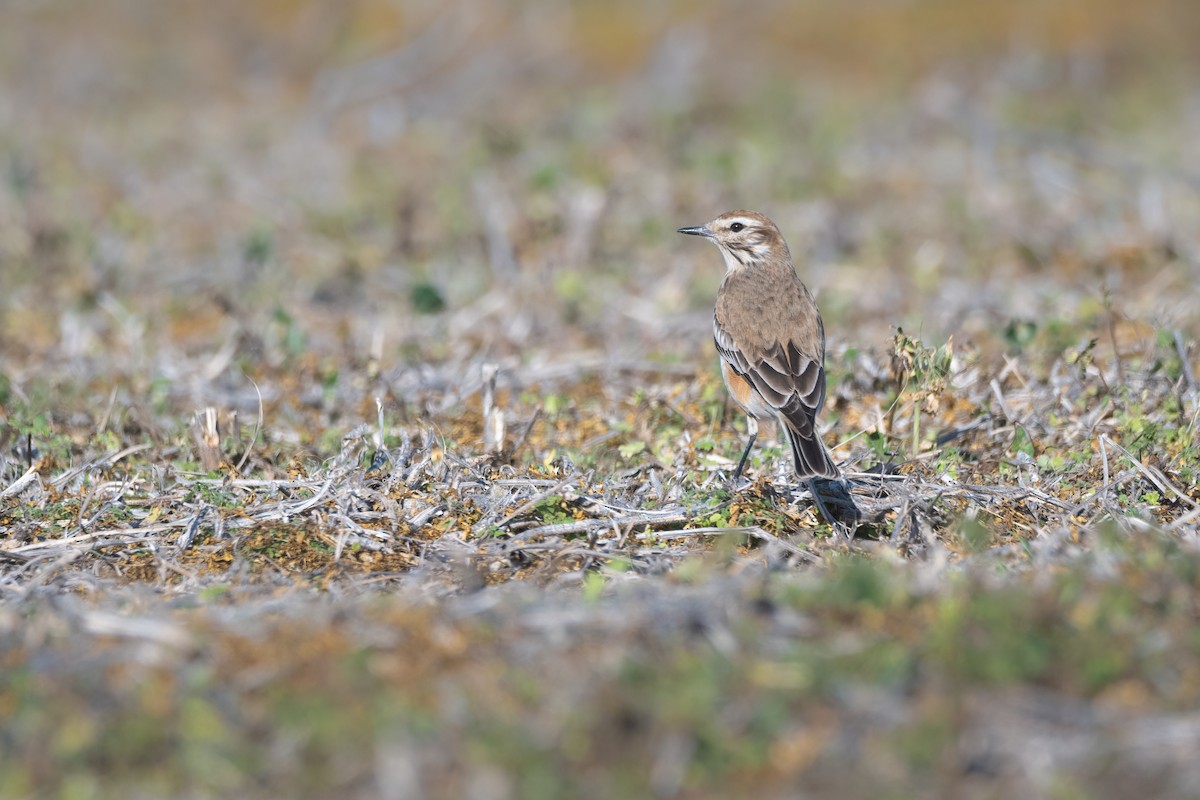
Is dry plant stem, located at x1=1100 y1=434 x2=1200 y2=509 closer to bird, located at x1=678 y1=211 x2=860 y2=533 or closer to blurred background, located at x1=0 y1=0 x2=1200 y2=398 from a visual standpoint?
blurred background, located at x1=0 y1=0 x2=1200 y2=398

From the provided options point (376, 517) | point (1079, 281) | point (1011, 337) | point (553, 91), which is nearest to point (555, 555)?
point (376, 517)

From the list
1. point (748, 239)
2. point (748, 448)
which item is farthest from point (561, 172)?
point (748, 448)

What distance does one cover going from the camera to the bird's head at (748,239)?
8.82 metres

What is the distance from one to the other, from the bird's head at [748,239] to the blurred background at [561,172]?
900mm

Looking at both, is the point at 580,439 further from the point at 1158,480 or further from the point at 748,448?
the point at 1158,480

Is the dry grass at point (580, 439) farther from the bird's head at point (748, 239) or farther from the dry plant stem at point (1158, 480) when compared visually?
the bird's head at point (748, 239)

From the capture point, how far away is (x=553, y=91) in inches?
693

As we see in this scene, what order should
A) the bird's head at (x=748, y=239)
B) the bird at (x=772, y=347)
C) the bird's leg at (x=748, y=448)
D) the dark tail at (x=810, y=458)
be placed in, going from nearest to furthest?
1. the dark tail at (x=810, y=458)
2. the bird at (x=772, y=347)
3. the bird's leg at (x=748, y=448)
4. the bird's head at (x=748, y=239)

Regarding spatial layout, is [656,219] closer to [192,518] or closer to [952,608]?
[192,518]

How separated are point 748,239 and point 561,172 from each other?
160 inches

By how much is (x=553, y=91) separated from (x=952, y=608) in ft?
45.8

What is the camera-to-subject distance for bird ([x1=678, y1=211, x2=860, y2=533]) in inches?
262

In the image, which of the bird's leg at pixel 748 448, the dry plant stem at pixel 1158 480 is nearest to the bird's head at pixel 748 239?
the bird's leg at pixel 748 448

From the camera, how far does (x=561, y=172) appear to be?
1258 cm
